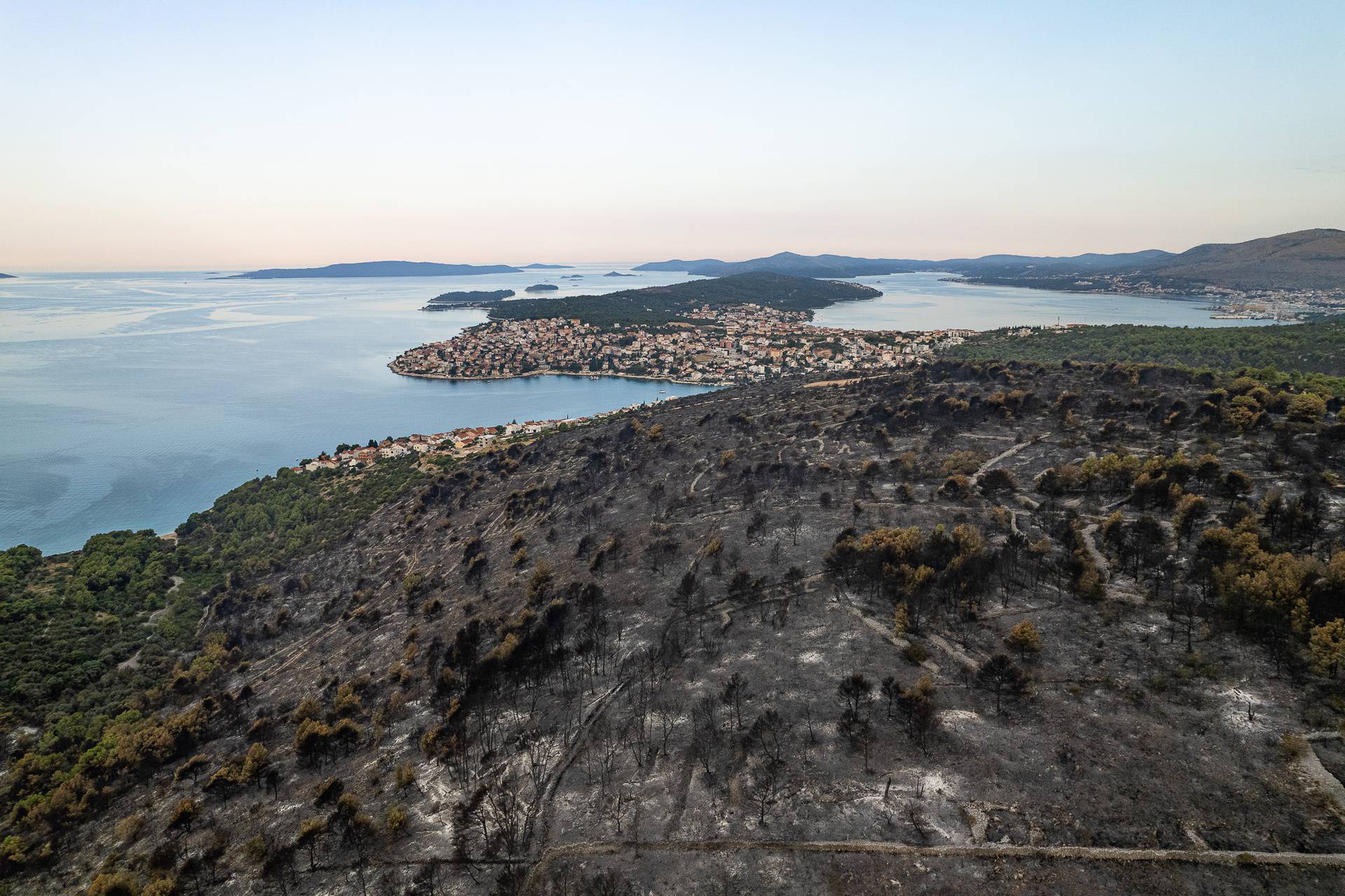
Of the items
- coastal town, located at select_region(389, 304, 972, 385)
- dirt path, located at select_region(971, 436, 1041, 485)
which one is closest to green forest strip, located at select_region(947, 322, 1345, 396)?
coastal town, located at select_region(389, 304, 972, 385)

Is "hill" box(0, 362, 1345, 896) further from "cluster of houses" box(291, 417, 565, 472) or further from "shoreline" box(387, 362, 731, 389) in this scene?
"shoreline" box(387, 362, 731, 389)

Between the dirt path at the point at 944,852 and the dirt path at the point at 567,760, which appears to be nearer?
the dirt path at the point at 944,852

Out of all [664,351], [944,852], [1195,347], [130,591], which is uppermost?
[1195,347]

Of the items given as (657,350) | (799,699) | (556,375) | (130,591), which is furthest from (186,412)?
(799,699)

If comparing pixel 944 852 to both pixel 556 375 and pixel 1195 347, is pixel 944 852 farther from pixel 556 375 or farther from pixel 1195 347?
pixel 556 375

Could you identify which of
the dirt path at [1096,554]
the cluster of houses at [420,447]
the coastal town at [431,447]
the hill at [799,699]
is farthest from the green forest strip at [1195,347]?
the cluster of houses at [420,447]

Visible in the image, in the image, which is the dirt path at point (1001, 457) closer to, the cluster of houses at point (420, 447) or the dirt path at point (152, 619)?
the dirt path at point (152, 619)
